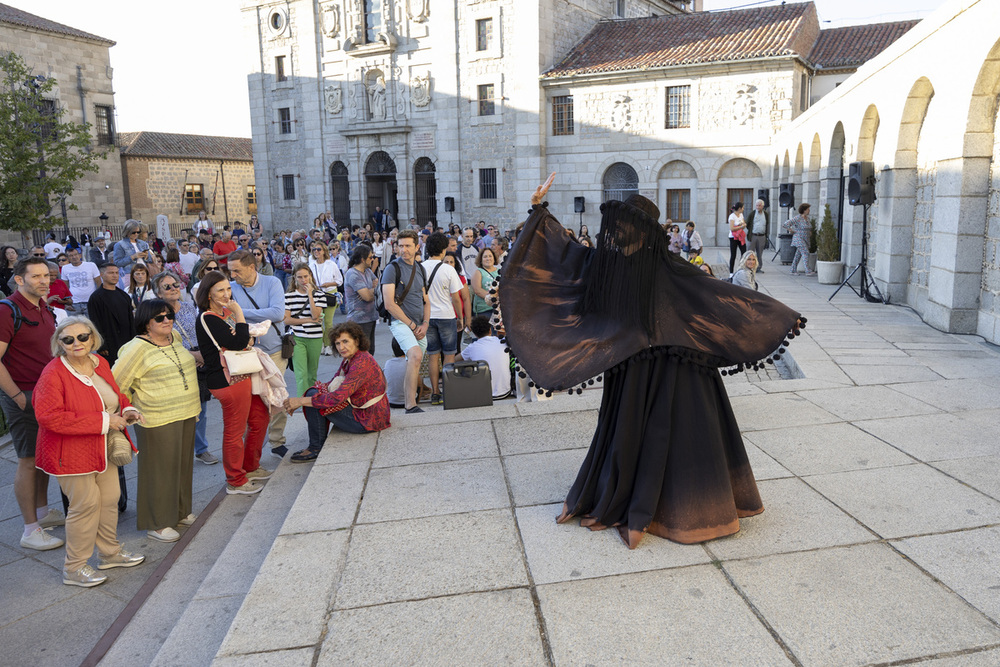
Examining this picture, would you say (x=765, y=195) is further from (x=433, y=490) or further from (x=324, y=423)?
(x=433, y=490)

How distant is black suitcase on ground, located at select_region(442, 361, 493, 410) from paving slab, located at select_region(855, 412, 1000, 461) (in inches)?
125

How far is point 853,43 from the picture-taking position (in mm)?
27250

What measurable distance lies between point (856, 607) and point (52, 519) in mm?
5523

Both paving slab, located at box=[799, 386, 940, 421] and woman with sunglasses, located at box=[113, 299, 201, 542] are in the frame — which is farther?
paving slab, located at box=[799, 386, 940, 421]

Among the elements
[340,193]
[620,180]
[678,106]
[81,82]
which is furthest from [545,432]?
[81,82]

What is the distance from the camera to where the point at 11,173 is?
19.5m

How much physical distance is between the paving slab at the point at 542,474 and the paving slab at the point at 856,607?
1.26 metres

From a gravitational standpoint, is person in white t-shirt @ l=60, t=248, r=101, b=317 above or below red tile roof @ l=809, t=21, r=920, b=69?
below

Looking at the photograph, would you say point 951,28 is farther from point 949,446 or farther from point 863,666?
point 863,666

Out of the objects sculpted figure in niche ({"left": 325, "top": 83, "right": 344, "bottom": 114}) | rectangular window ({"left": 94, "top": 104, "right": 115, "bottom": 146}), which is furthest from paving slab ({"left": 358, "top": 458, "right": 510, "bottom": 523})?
rectangular window ({"left": 94, "top": 104, "right": 115, "bottom": 146})

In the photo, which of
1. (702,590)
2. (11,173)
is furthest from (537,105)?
(702,590)

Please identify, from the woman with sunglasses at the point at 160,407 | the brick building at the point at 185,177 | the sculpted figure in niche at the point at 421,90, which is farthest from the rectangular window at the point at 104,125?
the woman with sunglasses at the point at 160,407

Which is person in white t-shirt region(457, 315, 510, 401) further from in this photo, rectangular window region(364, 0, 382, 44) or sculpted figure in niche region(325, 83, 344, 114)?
sculpted figure in niche region(325, 83, 344, 114)

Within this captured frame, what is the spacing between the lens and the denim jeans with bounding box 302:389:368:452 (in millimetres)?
5836
